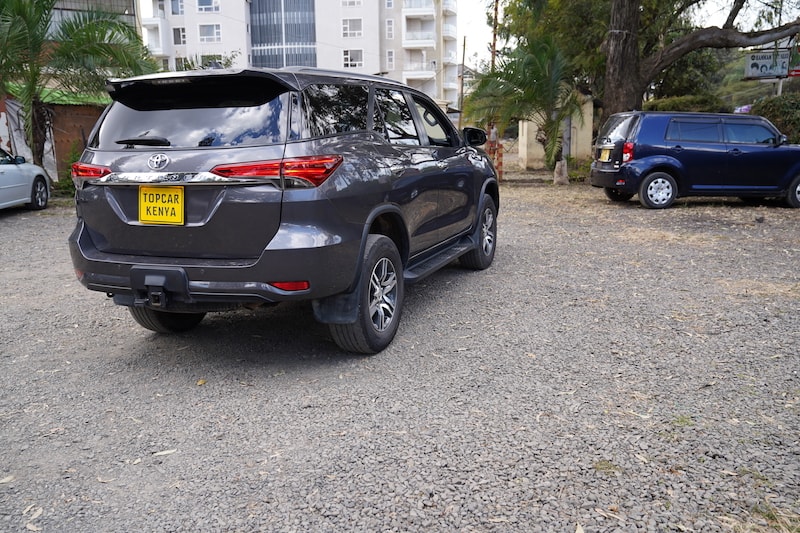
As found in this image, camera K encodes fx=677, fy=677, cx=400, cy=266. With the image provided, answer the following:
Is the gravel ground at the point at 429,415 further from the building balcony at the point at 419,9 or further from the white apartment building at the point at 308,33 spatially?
the building balcony at the point at 419,9

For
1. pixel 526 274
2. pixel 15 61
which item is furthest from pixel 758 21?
pixel 15 61

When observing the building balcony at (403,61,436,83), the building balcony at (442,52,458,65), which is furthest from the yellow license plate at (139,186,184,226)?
the building balcony at (442,52,458,65)

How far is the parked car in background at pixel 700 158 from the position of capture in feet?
39.2

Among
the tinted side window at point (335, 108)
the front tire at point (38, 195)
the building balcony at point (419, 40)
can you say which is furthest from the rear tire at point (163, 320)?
the building balcony at point (419, 40)

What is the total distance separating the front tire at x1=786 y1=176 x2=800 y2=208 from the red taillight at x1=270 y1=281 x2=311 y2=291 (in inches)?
A: 449

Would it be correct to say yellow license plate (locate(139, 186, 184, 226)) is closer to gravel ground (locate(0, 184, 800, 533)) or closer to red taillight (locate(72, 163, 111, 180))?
red taillight (locate(72, 163, 111, 180))

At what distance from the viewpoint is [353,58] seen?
59719mm

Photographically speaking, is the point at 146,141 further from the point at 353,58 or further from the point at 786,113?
the point at 353,58

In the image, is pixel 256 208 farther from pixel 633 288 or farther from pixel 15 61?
pixel 15 61

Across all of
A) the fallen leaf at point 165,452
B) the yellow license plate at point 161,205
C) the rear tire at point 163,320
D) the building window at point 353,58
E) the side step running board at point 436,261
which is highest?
the building window at point 353,58

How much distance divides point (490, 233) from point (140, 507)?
207 inches

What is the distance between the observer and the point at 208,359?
4.65 m

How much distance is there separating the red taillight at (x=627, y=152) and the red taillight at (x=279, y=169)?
30.7ft

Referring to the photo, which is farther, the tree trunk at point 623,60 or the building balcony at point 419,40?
the building balcony at point 419,40
